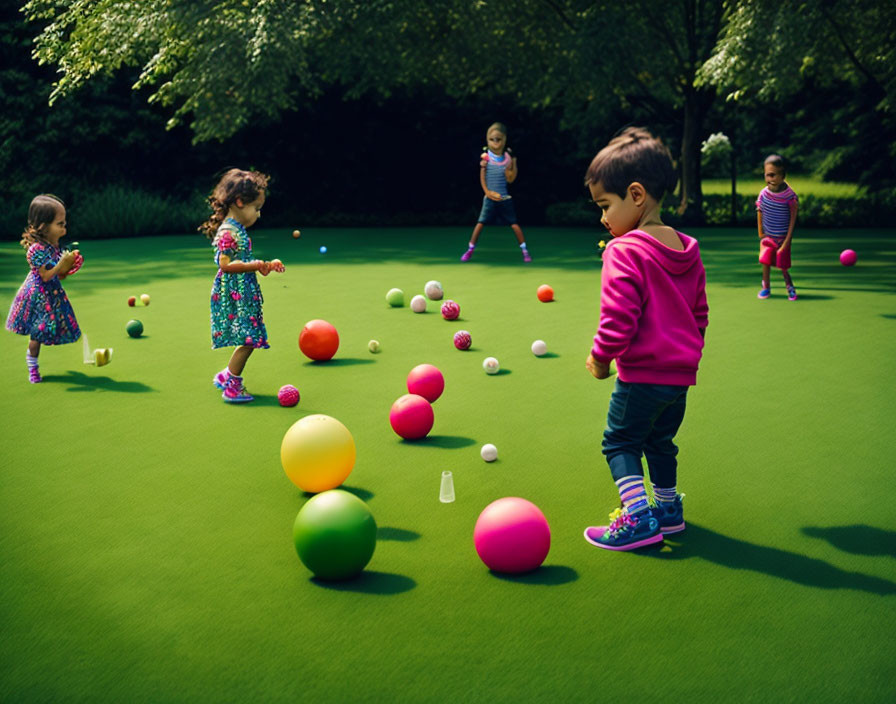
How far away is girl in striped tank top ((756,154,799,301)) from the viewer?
12922mm

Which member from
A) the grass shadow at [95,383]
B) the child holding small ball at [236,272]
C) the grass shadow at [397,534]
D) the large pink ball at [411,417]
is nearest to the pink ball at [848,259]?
the child holding small ball at [236,272]

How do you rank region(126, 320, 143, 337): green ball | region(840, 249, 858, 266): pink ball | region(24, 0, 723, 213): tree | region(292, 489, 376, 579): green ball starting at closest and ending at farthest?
1. region(292, 489, 376, 579): green ball
2. region(126, 320, 143, 337): green ball
3. region(840, 249, 858, 266): pink ball
4. region(24, 0, 723, 213): tree

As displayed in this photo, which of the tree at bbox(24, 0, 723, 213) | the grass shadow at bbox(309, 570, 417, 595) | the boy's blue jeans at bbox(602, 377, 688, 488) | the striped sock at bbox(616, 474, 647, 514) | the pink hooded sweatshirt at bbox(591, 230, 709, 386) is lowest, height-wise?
the grass shadow at bbox(309, 570, 417, 595)

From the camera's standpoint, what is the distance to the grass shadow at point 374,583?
442cm

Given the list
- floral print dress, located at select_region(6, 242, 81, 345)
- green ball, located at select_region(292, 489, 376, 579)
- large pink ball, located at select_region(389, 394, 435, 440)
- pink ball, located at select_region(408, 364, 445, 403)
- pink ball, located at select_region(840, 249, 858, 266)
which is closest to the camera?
green ball, located at select_region(292, 489, 376, 579)

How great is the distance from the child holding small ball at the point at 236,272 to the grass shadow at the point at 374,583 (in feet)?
12.2

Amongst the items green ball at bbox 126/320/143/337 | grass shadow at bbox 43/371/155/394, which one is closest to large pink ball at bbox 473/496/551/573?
grass shadow at bbox 43/371/155/394

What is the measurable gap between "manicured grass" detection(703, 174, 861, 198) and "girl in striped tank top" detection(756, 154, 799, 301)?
1692 centimetres

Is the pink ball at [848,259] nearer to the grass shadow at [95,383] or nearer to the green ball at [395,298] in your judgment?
the green ball at [395,298]

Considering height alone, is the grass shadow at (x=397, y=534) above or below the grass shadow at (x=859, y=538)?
above

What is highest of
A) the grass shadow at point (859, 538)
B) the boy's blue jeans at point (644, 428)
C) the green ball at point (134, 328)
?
the boy's blue jeans at point (644, 428)

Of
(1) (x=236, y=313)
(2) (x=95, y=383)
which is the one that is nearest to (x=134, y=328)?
(2) (x=95, y=383)

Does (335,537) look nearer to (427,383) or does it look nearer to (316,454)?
(316,454)

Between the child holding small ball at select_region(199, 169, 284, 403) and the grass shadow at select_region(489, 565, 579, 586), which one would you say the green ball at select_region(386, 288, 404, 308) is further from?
the grass shadow at select_region(489, 565, 579, 586)
